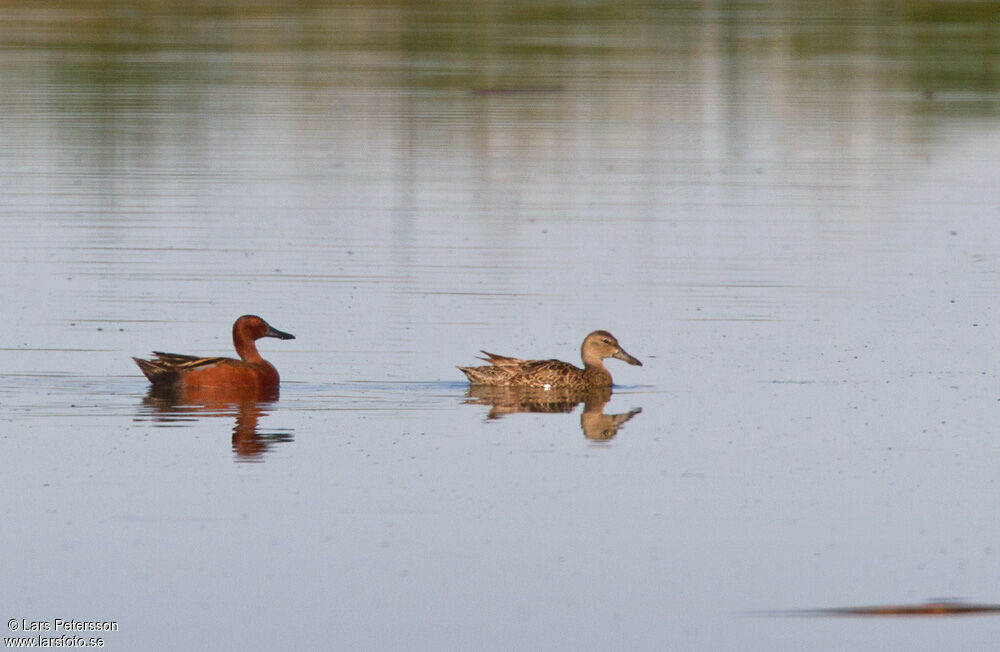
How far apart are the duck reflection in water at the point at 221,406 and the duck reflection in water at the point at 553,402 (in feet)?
4.27

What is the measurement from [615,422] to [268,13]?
162ft

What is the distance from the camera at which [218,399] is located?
494 inches

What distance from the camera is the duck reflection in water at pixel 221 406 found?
1113cm

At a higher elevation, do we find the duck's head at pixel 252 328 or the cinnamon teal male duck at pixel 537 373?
the duck's head at pixel 252 328

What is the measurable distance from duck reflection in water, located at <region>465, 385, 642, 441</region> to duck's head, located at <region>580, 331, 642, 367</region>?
0.24m

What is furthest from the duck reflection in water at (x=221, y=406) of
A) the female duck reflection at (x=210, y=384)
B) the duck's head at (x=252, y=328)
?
the duck's head at (x=252, y=328)

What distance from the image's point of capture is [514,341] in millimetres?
14328

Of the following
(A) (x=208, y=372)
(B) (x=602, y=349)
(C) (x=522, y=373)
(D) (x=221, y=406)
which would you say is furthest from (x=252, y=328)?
(B) (x=602, y=349)

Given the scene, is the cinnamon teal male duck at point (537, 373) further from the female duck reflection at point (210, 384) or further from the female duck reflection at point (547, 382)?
the female duck reflection at point (210, 384)

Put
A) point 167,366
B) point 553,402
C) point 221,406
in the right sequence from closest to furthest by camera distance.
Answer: point 221,406
point 167,366
point 553,402

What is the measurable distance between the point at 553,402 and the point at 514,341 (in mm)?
1639

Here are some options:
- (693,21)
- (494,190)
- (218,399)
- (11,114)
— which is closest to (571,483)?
(218,399)

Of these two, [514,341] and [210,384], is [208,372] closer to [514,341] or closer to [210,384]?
[210,384]

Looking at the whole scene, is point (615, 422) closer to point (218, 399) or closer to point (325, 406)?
point (325, 406)
